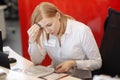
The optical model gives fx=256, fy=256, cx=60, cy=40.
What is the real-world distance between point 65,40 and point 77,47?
0.12 meters

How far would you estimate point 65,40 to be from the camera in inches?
84.8

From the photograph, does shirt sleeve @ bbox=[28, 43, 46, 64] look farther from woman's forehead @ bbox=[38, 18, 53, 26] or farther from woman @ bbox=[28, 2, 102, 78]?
woman's forehead @ bbox=[38, 18, 53, 26]

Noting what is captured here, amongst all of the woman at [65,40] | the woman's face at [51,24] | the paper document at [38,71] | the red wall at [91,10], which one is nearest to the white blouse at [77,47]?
the woman at [65,40]

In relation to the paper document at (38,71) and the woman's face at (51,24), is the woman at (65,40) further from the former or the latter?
the paper document at (38,71)

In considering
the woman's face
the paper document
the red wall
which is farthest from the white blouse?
the red wall

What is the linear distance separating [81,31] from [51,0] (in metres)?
1.09

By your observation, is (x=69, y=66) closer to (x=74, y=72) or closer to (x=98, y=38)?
(x=74, y=72)

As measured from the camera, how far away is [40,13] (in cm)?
202

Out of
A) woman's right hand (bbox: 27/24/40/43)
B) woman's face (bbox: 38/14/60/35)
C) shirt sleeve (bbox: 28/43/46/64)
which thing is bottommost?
shirt sleeve (bbox: 28/43/46/64)

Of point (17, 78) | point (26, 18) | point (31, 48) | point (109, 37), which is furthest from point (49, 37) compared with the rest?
point (26, 18)

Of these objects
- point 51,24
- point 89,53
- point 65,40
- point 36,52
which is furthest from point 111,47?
point 36,52

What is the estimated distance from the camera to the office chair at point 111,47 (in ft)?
6.92

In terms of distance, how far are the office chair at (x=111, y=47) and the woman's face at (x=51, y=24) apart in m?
0.44

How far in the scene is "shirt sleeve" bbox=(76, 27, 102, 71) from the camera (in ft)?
6.81
